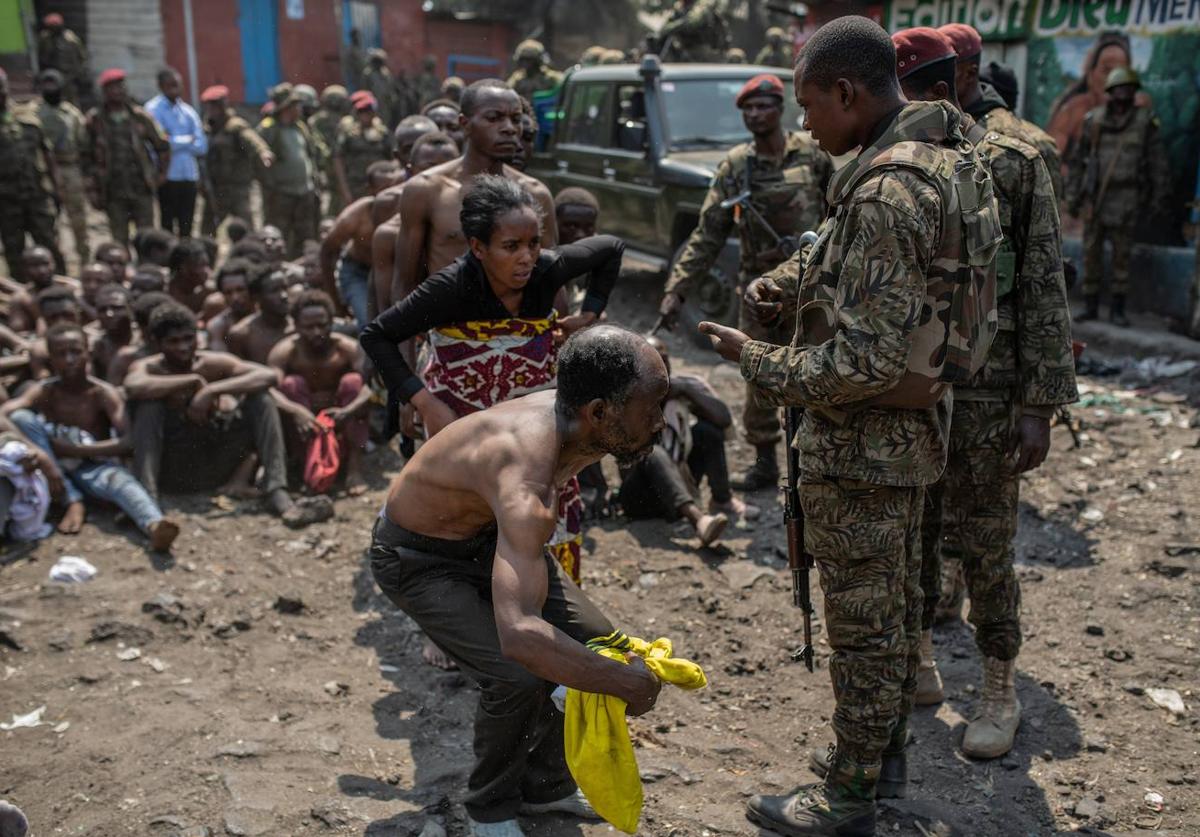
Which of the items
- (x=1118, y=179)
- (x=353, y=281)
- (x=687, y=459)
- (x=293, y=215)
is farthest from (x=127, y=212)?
(x=1118, y=179)

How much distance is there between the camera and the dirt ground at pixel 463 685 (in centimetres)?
328

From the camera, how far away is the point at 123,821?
324 centimetres

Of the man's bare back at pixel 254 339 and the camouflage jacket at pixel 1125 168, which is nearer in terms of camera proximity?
the man's bare back at pixel 254 339

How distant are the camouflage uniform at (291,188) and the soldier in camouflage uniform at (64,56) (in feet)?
16.6

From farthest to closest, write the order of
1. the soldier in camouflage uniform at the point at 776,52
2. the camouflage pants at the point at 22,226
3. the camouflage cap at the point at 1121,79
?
1. the soldier in camouflage uniform at the point at 776,52
2. the camouflage pants at the point at 22,226
3. the camouflage cap at the point at 1121,79

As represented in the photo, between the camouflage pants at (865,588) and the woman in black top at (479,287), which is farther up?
the woman in black top at (479,287)

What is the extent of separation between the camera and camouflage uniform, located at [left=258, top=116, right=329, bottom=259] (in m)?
11.8

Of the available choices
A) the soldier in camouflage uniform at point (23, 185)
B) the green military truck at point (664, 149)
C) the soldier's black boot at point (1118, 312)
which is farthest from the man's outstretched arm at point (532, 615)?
the soldier in camouflage uniform at point (23, 185)

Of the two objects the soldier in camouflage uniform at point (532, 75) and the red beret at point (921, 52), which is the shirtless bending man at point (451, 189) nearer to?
the red beret at point (921, 52)

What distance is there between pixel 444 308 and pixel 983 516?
71.0 inches

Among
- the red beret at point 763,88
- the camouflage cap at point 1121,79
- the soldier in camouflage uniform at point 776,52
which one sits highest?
the soldier in camouflage uniform at point 776,52

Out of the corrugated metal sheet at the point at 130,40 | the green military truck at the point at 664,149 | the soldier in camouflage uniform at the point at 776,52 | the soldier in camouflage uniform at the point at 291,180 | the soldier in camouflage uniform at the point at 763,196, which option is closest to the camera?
the soldier in camouflage uniform at the point at 763,196

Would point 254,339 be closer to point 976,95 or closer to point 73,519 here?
point 73,519

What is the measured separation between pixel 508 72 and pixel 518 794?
71.3 ft
